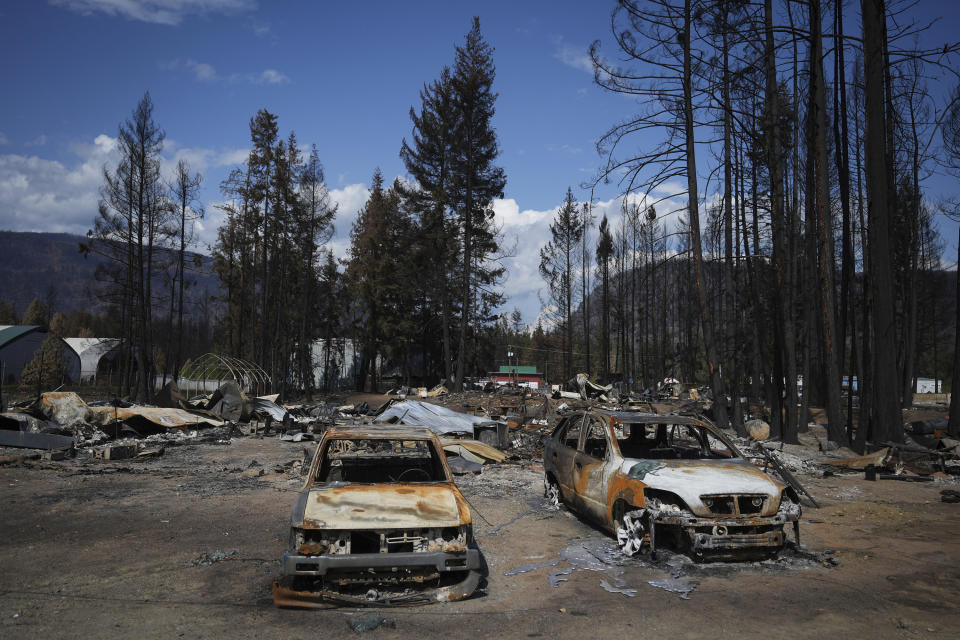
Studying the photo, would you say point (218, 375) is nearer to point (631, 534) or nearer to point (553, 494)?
point (553, 494)

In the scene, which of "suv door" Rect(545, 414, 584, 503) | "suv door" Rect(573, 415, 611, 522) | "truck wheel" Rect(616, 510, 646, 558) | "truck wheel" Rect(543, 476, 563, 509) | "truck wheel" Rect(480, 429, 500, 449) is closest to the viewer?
"truck wheel" Rect(616, 510, 646, 558)

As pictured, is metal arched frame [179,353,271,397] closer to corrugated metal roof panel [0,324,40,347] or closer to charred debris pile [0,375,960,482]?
charred debris pile [0,375,960,482]

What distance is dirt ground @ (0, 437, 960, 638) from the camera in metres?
4.65

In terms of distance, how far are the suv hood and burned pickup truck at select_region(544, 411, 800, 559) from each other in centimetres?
213

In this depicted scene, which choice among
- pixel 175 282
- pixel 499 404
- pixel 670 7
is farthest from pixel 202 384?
pixel 670 7

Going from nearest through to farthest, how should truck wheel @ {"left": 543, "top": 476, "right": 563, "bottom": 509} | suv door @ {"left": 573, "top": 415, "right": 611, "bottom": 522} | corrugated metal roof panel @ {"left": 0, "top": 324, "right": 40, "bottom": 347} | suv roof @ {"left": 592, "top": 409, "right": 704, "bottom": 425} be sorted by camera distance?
suv door @ {"left": 573, "top": 415, "right": 611, "bottom": 522}, suv roof @ {"left": 592, "top": 409, "right": 704, "bottom": 425}, truck wheel @ {"left": 543, "top": 476, "right": 563, "bottom": 509}, corrugated metal roof panel @ {"left": 0, "top": 324, "right": 40, "bottom": 347}

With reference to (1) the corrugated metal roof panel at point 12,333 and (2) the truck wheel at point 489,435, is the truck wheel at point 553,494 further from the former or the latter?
(1) the corrugated metal roof panel at point 12,333

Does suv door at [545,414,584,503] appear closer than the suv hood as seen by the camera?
No

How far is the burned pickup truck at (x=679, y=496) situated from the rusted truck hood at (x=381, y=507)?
2.13m

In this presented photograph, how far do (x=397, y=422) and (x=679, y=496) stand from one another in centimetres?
1363

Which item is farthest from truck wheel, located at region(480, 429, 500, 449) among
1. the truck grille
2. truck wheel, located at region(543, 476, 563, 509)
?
the truck grille

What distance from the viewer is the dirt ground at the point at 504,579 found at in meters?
4.65

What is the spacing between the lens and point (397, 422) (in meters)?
19.0

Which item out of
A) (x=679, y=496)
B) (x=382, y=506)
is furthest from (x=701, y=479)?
(x=382, y=506)
